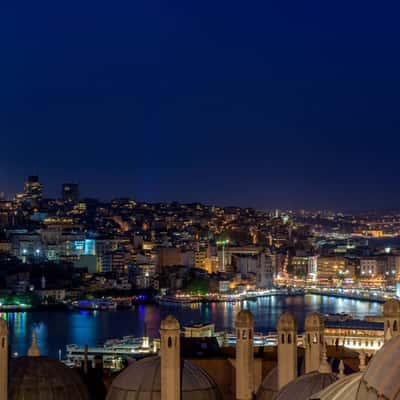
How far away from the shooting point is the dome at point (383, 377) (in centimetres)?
251

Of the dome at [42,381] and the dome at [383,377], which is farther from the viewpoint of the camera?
the dome at [42,381]

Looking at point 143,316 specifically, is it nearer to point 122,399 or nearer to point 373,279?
point 373,279

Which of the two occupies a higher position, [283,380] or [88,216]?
[88,216]

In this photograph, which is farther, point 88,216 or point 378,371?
point 88,216

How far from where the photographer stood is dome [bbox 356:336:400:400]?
2506 mm

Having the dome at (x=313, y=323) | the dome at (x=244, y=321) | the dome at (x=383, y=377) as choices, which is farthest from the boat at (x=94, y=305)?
the dome at (x=383, y=377)

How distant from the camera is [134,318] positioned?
107 ft

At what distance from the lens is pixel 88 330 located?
28500mm

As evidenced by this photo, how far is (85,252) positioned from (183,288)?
726cm

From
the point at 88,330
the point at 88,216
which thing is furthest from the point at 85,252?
the point at 88,330

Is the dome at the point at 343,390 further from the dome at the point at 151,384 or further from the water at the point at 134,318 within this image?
the water at the point at 134,318

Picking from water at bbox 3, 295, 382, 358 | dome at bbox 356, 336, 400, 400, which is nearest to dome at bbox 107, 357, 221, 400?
dome at bbox 356, 336, 400, 400

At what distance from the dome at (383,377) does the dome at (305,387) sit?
2383 mm

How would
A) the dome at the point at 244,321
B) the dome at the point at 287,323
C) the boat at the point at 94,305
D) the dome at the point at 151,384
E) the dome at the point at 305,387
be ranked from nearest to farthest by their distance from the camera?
the dome at the point at 305,387
the dome at the point at 151,384
the dome at the point at 287,323
the dome at the point at 244,321
the boat at the point at 94,305
